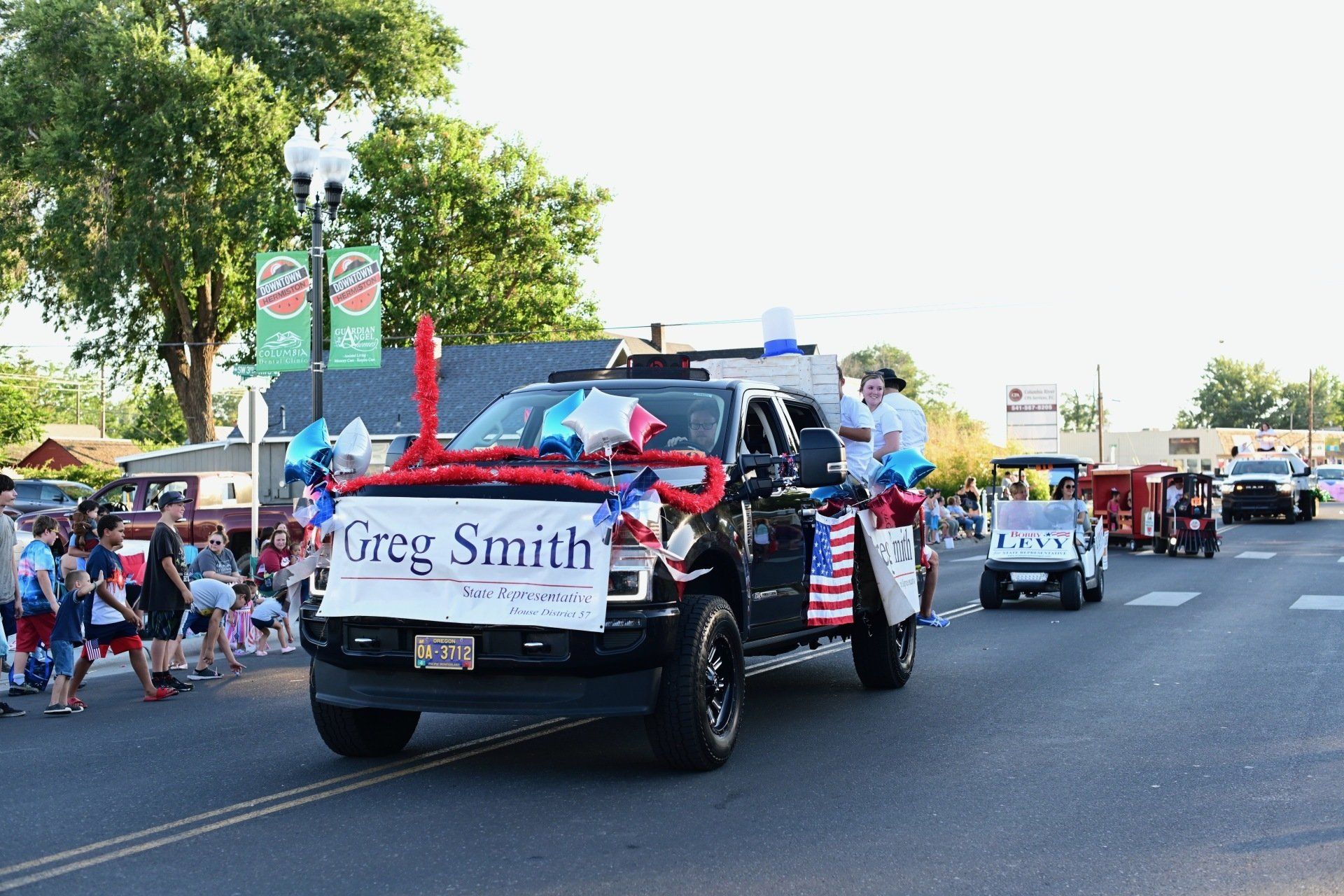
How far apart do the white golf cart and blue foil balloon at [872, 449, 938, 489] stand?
8531mm

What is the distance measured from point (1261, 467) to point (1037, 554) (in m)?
35.7

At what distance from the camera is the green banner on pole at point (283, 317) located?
59.4 ft

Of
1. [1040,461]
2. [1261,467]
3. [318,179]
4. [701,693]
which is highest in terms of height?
[318,179]

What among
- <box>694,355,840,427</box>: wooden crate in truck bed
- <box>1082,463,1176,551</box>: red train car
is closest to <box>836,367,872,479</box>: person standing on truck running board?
<box>694,355,840,427</box>: wooden crate in truck bed

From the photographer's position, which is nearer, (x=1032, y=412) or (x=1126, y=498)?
(x=1126, y=498)

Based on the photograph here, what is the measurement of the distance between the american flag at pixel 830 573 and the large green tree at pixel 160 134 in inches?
1339

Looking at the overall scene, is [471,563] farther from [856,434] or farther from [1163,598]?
[1163,598]

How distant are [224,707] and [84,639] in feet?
4.65

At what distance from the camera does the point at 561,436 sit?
780cm

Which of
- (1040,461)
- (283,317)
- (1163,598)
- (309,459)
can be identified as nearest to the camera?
(309,459)

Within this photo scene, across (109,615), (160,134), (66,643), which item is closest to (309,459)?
(66,643)

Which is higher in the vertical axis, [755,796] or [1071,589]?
[755,796]

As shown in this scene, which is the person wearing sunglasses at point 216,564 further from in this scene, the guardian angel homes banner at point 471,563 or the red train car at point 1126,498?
the red train car at point 1126,498

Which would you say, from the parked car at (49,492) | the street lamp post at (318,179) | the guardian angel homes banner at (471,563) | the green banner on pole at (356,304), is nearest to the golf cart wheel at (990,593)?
the green banner on pole at (356,304)
